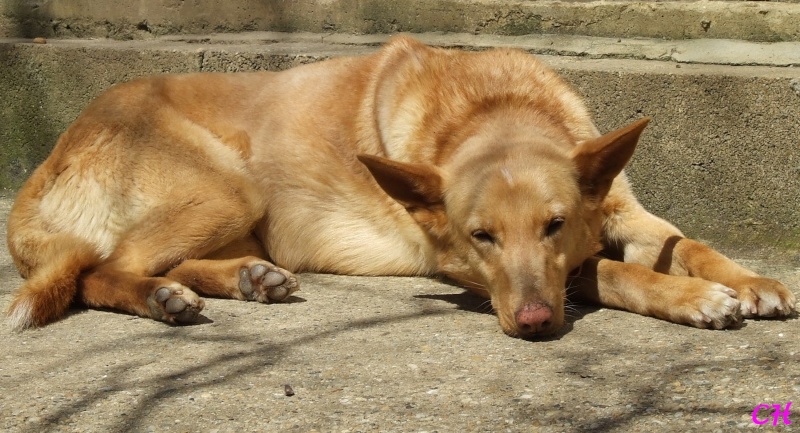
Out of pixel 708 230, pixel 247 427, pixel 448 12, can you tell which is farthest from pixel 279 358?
pixel 448 12

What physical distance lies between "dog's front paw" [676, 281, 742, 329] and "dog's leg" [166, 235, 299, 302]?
1.61m

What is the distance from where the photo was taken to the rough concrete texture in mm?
4883

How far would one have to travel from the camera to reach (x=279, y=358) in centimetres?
334

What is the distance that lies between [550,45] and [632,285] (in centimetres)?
189

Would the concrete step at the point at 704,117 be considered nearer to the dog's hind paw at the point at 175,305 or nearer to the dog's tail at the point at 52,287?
the dog's tail at the point at 52,287

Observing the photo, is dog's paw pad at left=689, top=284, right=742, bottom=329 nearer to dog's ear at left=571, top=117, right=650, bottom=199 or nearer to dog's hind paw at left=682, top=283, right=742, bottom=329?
dog's hind paw at left=682, top=283, right=742, bottom=329

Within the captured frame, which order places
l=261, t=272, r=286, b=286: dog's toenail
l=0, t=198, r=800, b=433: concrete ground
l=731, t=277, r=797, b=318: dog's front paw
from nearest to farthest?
l=0, t=198, r=800, b=433: concrete ground → l=731, t=277, r=797, b=318: dog's front paw → l=261, t=272, r=286, b=286: dog's toenail

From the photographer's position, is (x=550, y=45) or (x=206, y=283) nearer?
(x=206, y=283)

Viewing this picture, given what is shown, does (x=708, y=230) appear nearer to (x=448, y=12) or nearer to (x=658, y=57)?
(x=658, y=57)

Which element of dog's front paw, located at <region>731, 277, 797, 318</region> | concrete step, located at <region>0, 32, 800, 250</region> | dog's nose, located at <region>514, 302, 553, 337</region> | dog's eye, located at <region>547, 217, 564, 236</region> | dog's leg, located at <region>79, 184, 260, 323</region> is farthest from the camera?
concrete step, located at <region>0, 32, 800, 250</region>

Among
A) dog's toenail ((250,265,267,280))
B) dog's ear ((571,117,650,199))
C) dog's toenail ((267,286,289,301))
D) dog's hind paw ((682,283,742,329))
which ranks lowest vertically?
dog's toenail ((267,286,289,301))

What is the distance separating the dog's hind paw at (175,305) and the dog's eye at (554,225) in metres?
1.39

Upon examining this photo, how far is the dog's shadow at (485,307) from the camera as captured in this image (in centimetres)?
356

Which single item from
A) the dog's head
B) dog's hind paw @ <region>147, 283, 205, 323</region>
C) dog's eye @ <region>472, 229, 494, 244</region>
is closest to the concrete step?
the dog's head
